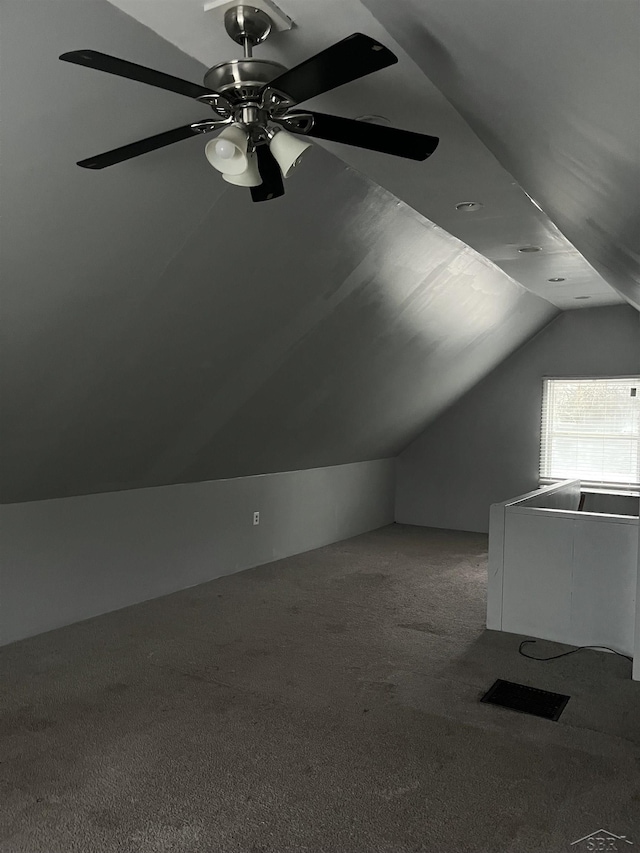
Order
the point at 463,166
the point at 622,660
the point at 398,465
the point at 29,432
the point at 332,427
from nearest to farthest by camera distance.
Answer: the point at 463,166 < the point at 29,432 < the point at 622,660 < the point at 332,427 < the point at 398,465

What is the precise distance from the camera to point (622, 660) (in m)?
3.85

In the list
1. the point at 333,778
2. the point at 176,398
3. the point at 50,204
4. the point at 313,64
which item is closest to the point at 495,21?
the point at 313,64

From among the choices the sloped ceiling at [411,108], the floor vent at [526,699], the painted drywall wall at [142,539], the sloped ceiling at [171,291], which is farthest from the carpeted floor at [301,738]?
the sloped ceiling at [411,108]

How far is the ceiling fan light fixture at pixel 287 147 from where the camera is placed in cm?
186

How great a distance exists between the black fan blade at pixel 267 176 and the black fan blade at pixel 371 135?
205 mm

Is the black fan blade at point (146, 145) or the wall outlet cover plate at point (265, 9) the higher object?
the wall outlet cover plate at point (265, 9)

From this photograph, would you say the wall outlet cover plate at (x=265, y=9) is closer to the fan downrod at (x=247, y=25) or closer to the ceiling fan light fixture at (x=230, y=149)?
the fan downrod at (x=247, y=25)

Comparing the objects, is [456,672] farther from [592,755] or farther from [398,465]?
[398,465]

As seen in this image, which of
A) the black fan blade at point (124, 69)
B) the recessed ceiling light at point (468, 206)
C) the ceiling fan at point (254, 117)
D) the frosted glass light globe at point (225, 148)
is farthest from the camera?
the recessed ceiling light at point (468, 206)

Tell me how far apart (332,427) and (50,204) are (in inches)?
148

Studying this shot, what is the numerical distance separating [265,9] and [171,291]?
1532 mm

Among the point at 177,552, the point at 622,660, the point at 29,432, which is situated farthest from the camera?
the point at 177,552

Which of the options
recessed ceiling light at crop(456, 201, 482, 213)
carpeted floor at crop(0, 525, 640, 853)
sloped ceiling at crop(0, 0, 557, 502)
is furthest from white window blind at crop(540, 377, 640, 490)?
recessed ceiling light at crop(456, 201, 482, 213)

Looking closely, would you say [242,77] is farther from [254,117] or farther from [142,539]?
[142,539]
